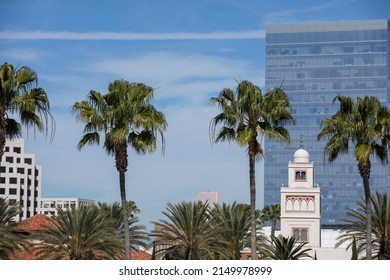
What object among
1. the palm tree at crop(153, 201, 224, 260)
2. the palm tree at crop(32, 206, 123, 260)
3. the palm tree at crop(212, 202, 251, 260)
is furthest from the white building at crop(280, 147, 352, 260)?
the palm tree at crop(32, 206, 123, 260)

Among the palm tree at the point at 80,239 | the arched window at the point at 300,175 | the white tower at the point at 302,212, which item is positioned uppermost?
the arched window at the point at 300,175

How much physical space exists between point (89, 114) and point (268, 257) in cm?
2227

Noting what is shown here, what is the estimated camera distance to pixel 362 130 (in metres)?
64.8

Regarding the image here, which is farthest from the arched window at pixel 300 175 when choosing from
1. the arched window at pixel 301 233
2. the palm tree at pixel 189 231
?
the palm tree at pixel 189 231

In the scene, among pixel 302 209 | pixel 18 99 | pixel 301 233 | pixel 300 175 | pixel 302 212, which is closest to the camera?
pixel 18 99

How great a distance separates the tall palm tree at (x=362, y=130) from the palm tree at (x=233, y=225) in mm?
17470

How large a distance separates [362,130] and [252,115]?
7557 mm

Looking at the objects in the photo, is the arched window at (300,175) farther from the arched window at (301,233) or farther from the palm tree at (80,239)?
the palm tree at (80,239)

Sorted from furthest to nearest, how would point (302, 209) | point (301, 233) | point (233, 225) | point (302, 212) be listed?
point (302, 209) → point (302, 212) → point (301, 233) → point (233, 225)

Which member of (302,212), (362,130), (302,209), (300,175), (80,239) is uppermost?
A: (300,175)

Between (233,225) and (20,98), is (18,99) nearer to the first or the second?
(20,98)

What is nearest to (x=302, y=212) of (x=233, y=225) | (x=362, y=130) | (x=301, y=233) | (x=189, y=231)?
(x=301, y=233)

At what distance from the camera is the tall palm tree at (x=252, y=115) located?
64.1 metres
